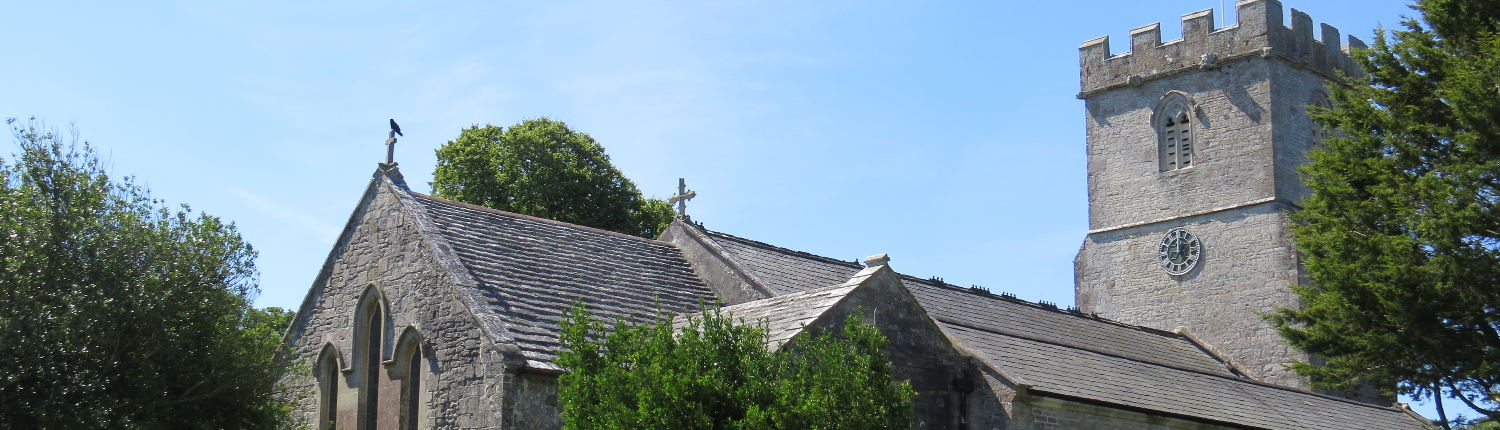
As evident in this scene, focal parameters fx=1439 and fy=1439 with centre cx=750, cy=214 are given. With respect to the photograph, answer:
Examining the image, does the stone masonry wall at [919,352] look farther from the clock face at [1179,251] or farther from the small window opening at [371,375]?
the clock face at [1179,251]

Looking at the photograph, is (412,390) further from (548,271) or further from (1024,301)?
(1024,301)

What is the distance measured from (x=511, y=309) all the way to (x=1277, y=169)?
19.5m

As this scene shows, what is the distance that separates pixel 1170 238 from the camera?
107 ft

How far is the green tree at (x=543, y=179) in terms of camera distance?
36.0 meters

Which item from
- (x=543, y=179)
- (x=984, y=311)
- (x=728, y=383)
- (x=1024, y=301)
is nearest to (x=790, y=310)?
(x=728, y=383)

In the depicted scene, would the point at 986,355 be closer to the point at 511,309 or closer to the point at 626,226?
the point at 511,309

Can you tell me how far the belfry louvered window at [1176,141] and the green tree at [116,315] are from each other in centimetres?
2178

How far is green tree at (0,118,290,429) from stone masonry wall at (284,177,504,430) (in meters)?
1.61

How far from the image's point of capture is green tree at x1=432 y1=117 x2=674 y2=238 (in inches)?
1416

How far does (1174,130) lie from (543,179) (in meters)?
15.2

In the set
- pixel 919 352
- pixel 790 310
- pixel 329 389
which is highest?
pixel 790 310

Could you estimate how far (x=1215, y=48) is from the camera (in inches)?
1261

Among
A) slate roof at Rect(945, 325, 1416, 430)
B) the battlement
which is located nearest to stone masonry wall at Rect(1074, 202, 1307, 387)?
slate roof at Rect(945, 325, 1416, 430)

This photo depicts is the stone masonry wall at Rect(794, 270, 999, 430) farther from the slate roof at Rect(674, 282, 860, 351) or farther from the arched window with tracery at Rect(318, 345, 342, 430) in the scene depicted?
the arched window with tracery at Rect(318, 345, 342, 430)
